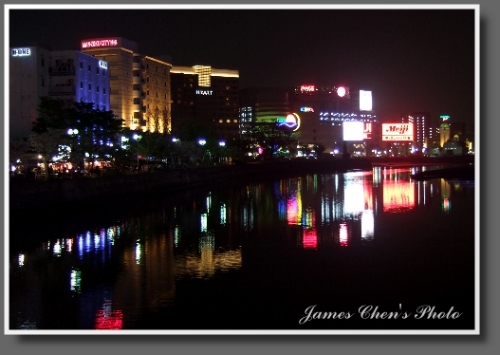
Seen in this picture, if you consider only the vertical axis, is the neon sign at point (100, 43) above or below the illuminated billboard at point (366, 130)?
above

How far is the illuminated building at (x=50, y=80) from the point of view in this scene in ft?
112

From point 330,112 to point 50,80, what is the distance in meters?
65.9

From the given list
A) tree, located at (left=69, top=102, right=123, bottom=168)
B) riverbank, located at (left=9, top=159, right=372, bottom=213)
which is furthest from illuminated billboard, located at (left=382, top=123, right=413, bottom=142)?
tree, located at (left=69, top=102, right=123, bottom=168)

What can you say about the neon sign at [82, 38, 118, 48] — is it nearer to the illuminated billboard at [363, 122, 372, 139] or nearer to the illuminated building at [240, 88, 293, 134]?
the illuminated billboard at [363, 122, 372, 139]

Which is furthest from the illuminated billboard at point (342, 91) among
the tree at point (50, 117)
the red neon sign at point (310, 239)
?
the red neon sign at point (310, 239)

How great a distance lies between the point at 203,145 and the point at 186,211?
25354mm

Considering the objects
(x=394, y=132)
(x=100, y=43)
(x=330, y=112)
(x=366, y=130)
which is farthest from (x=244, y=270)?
(x=330, y=112)

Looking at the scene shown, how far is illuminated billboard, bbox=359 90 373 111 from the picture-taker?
10081 cm

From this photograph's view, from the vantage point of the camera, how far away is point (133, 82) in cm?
5966

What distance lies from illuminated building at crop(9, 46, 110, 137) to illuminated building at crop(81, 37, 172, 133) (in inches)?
263

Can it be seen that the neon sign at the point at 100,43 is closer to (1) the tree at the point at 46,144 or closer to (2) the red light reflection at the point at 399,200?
(1) the tree at the point at 46,144

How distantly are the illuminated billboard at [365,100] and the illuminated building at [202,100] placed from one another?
18.6 metres

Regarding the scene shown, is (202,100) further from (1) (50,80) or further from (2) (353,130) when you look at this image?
(1) (50,80)

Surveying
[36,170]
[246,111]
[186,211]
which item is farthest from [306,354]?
[246,111]
